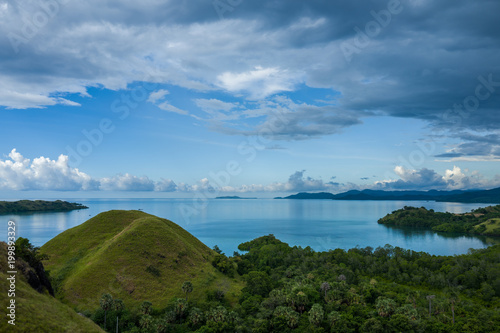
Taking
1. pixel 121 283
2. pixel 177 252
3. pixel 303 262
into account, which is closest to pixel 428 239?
pixel 303 262

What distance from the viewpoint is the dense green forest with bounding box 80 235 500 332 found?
5622 centimetres

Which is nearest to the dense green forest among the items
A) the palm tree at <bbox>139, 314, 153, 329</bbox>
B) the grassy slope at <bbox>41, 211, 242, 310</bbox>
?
the palm tree at <bbox>139, 314, 153, 329</bbox>

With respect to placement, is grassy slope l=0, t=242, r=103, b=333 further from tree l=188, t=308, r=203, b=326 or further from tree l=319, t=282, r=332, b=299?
tree l=319, t=282, r=332, b=299

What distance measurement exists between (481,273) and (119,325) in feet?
332

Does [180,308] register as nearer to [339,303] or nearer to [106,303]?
[106,303]

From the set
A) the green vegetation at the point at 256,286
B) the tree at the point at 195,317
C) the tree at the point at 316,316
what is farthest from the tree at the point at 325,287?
the tree at the point at 195,317

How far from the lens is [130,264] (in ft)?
259

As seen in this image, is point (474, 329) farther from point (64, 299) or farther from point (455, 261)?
point (64, 299)

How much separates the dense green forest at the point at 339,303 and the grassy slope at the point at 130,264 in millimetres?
5285

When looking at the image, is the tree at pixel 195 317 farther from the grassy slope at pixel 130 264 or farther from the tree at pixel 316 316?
the tree at pixel 316 316

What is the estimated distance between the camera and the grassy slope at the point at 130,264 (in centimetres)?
6994

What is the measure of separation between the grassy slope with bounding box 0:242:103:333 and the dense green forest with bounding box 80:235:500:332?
13641 mm

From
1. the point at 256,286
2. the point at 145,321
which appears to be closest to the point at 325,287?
the point at 256,286

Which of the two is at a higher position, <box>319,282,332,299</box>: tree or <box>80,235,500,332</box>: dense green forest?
<box>319,282,332,299</box>: tree
